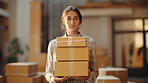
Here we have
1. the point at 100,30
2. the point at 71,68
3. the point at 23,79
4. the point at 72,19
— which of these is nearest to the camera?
the point at 71,68

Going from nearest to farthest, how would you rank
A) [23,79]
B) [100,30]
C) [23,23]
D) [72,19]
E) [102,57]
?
[72,19] → [23,79] → [102,57] → [23,23] → [100,30]

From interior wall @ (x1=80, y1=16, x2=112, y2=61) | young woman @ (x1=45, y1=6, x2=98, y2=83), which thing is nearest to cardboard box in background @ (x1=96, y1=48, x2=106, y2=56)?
interior wall @ (x1=80, y1=16, x2=112, y2=61)

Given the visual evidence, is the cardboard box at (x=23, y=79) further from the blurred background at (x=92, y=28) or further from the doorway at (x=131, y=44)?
the doorway at (x=131, y=44)

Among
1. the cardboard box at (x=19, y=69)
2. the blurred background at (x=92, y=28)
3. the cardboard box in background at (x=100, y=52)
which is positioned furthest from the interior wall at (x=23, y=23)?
the cardboard box at (x=19, y=69)

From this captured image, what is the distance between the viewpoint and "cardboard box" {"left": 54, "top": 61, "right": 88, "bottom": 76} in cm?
129

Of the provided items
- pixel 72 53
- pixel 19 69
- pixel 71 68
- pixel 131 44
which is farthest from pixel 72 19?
pixel 131 44

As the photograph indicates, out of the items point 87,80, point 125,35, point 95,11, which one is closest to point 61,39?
point 87,80

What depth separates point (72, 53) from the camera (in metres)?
1.33

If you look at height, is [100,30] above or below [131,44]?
above

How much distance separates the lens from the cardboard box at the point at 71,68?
1290mm

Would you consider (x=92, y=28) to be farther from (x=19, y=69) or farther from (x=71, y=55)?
(x=71, y=55)

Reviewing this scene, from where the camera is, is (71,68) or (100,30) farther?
(100,30)

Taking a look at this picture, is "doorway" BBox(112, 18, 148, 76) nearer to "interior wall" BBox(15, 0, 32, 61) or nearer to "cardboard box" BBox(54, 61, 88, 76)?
"interior wall" BBox(15, 0, 32, 61)

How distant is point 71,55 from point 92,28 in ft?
22.3
